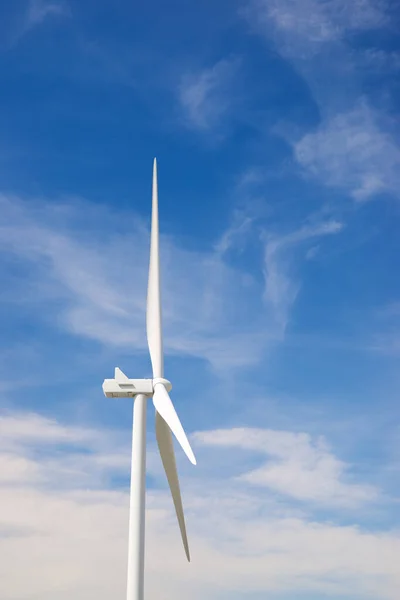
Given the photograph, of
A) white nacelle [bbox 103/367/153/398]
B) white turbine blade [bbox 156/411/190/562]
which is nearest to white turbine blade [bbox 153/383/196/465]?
white nacelle [bbox 103/367/153/398]

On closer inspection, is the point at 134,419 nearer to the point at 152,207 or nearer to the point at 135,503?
the point at 135,503

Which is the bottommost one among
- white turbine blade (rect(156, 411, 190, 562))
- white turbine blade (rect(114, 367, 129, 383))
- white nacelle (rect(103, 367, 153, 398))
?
white turbine blade (rect(156, 411, 190, 562))

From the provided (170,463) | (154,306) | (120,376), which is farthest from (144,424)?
(154,306)

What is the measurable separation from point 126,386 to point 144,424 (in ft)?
6.42

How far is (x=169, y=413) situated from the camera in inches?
1341

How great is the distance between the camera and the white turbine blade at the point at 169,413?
31.6 meters

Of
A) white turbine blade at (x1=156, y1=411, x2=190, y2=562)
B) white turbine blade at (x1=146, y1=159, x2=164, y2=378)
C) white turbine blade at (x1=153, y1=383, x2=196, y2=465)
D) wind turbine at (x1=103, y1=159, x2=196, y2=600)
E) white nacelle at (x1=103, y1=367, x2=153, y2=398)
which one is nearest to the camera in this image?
white turbine blade at (x1=153, y1=383, x2=196, y2=465)

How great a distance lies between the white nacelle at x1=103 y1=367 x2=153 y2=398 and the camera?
118 feet

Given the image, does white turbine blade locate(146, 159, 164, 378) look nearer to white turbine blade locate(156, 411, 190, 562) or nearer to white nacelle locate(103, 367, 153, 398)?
white nacelle locate(103, 367, 153, 398)

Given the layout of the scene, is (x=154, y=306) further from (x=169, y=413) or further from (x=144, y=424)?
(x=169, y=413)

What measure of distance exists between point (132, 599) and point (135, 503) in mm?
3913

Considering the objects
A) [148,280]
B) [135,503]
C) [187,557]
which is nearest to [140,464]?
[135,503]

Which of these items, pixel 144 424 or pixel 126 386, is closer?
pixel 144 424

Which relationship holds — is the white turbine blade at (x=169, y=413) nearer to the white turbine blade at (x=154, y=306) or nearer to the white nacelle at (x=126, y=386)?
the white nacelle at (x=126, y=386)
